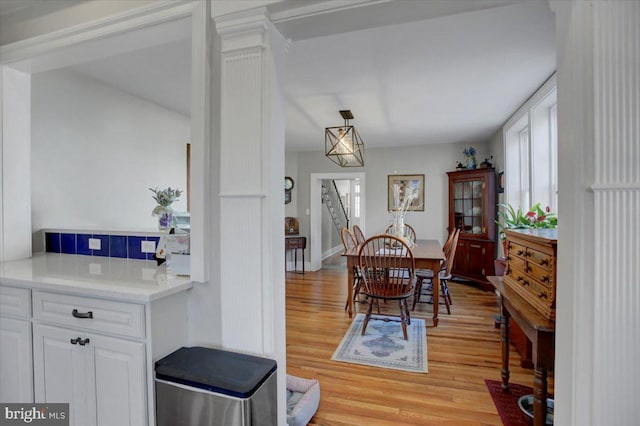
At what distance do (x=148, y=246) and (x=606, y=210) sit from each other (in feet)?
7.23

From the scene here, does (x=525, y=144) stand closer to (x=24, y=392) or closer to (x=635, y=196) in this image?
(x=635, y=196)

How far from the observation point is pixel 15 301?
5.00ft

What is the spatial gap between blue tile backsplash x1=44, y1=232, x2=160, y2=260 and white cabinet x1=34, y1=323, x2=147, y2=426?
2.13 feet

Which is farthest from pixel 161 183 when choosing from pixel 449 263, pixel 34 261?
pixel 449 263

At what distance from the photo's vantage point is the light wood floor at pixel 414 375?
1872 millimetres

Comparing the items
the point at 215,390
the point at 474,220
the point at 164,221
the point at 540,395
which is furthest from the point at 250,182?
the point at 474,220

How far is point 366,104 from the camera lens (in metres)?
3.41

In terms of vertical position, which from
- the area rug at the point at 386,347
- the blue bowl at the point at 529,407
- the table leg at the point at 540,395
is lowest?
the area rug at the point at 386,347

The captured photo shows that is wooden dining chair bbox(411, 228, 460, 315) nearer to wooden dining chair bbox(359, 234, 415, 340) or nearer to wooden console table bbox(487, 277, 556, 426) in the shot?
wooden dining chair bbox(359, 234, 415, 340)

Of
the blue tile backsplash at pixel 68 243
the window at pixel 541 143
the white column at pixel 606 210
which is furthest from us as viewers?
the window at pixel 541 143

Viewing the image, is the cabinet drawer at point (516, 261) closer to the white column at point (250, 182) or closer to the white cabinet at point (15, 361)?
the white column at point (250, 182)

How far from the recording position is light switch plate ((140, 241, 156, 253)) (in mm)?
1951

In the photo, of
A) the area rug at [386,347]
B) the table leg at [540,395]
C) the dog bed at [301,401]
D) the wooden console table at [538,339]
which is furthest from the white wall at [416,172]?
the table leg at [540,395]

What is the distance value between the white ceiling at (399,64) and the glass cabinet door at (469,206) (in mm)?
1221
